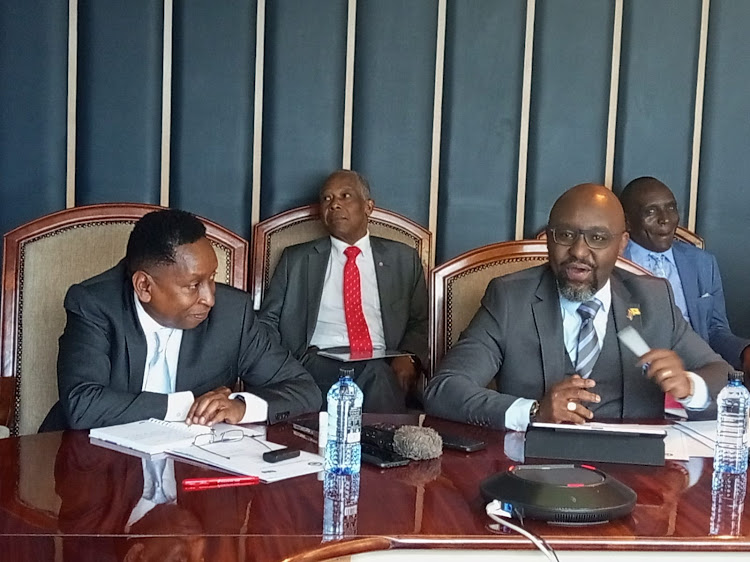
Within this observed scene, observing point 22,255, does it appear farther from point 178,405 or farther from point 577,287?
point 577,287

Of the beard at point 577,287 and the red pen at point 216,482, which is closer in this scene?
the red pen at point 216,482

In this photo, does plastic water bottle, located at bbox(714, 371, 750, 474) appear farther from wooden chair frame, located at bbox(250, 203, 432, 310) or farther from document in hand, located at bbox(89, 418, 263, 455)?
wooden chair frame, located at bbox(250, 203, 432, 310)

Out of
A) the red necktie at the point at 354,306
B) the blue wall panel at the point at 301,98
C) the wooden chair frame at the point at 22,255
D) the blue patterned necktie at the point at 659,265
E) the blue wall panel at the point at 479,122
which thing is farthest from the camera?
the blue wall panel at the point at 479,122

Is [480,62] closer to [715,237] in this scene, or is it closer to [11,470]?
[715,237]

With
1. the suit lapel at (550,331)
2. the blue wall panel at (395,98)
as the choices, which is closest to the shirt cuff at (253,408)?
the suit lapel at (550,331)

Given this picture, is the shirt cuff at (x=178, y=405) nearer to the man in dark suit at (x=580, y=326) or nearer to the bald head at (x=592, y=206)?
the man in dark suit at (x=580, y=326)

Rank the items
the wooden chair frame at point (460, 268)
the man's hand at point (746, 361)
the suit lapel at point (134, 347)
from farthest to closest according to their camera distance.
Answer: the man's hand at point (746, 361)
the wooden chair frame at point (460, 268)
the suit lapel at point (134, 347)

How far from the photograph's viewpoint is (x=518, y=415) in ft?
6.73

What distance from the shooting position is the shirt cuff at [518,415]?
80.4 inches

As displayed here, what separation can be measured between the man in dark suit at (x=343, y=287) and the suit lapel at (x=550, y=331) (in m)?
1.10

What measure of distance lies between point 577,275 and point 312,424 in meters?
0.84

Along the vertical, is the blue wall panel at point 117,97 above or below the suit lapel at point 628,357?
above

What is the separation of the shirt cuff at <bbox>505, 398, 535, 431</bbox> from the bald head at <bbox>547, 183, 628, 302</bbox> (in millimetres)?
504

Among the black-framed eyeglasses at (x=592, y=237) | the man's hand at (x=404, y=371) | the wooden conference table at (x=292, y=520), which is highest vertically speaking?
the black-framed eyeglasses at (x=592, y=237)
